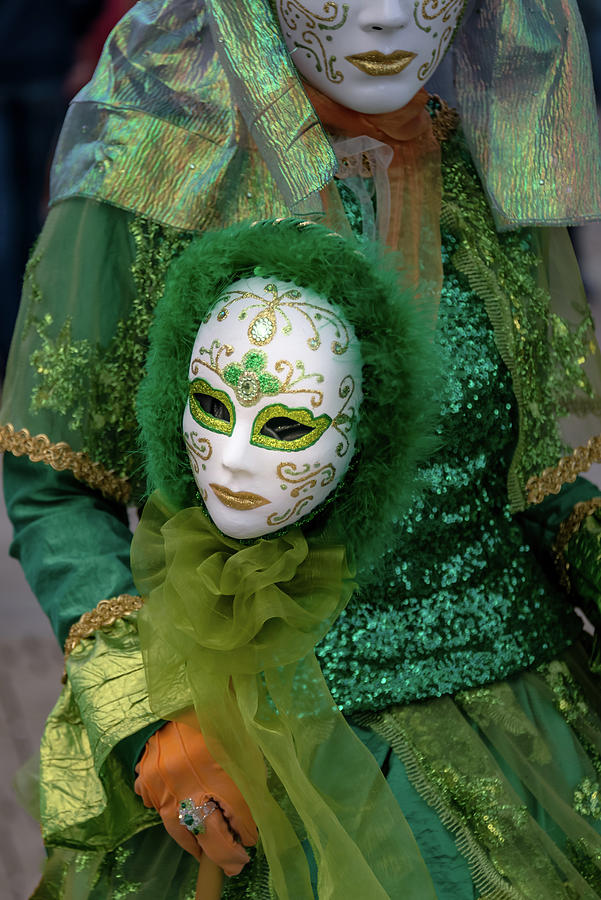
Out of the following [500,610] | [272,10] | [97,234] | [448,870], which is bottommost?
[448,870]

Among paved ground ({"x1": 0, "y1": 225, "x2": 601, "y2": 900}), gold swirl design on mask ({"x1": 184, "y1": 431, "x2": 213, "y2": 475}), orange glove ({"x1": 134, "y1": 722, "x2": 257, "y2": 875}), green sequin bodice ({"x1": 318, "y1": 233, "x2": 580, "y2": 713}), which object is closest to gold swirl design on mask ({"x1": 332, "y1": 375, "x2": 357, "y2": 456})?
gold swirl design on mask ({"x1": 184, "y1": 431, "x2": 213, "y2": 475})

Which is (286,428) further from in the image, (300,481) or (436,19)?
(436,19)

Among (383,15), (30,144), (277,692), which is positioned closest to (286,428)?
(277,692)

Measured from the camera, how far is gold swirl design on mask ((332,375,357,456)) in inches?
45.6

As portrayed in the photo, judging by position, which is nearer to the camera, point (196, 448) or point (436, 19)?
point (196, 448)

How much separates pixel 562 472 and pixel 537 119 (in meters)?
0.41

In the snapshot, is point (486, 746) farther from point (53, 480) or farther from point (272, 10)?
point (272, 10)

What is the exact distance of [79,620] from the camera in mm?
1415

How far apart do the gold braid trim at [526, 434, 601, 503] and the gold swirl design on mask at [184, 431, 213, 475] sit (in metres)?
0.50

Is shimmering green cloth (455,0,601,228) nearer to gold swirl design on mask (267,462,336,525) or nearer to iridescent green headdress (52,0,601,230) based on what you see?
iridescent green headdress (52,0,601,230)

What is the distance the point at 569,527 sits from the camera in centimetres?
161

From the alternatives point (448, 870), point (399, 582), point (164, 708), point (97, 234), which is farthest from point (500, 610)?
point (97, 234)

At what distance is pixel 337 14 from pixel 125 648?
0.69 m

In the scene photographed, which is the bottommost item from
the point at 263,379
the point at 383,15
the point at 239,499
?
the point at 239,499
